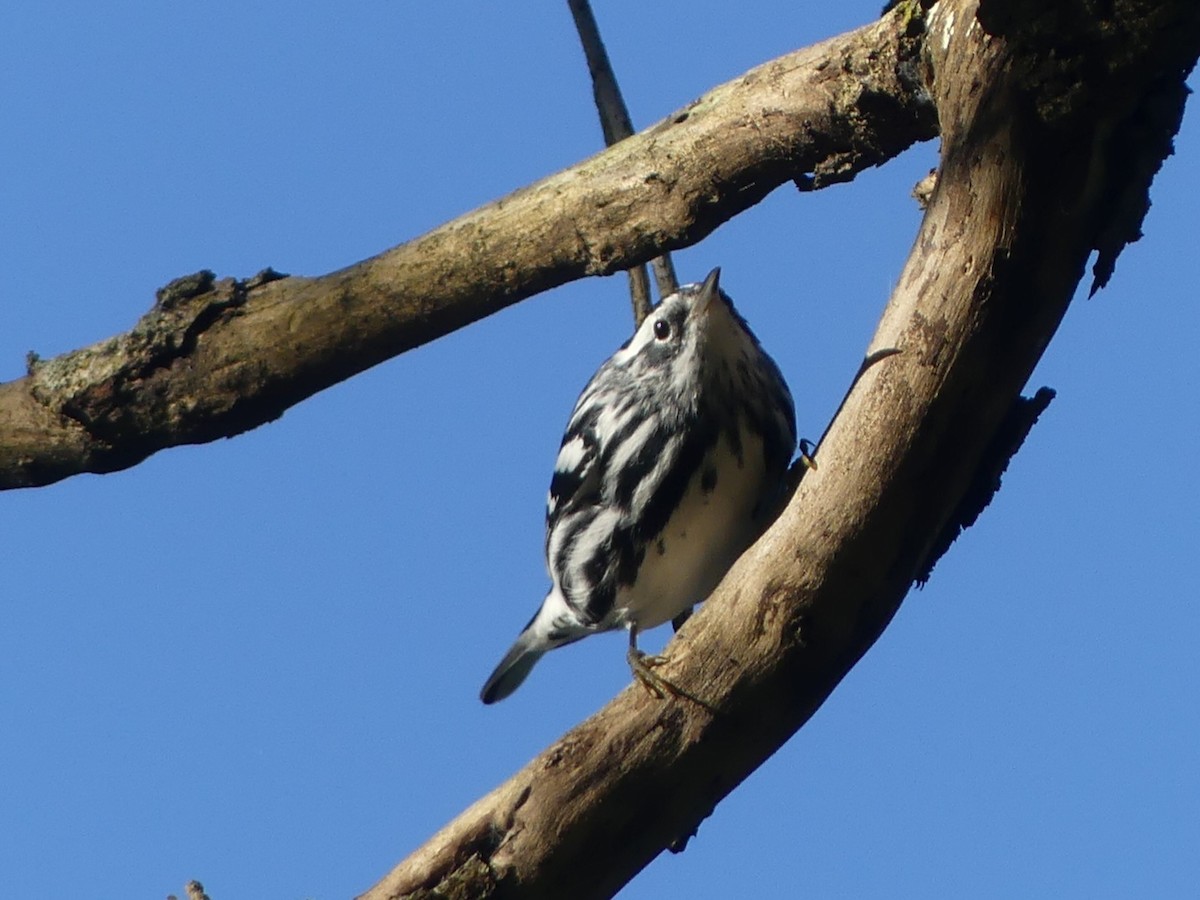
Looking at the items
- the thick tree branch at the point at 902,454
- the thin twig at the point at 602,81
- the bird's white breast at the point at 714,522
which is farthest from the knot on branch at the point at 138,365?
the thick tree branch at the point at 902,454

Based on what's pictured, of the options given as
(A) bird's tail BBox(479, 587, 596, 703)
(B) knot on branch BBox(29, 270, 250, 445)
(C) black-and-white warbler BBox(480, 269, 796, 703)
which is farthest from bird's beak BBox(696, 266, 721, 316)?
(B) knot on branch BBox(29, 270, 250, 445)

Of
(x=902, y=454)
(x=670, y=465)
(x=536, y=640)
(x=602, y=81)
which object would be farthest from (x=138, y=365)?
(x=902, y=454)

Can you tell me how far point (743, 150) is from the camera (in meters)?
3.75

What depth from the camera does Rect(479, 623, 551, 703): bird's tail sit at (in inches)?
211

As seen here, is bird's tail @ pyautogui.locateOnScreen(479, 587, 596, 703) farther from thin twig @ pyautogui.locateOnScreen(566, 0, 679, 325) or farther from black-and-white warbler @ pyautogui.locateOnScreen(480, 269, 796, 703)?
thin twig @ pyautogui.locateOnScreen(566, 0, 679, 325)

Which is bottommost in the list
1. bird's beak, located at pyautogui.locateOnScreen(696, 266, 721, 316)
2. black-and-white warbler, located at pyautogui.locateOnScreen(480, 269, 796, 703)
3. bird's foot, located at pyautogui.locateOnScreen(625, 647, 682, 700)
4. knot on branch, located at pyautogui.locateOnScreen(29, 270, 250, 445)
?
bird's foot, located at pyautogui.locateOnScreen(625, 647, 682, 700)

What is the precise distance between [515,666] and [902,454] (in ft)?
9.27

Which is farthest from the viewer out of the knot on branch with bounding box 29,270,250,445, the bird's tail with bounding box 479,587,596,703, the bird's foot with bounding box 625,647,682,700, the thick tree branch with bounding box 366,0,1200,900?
the bird's tail with bounding box 479,587,596,703

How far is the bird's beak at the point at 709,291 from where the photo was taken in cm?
428

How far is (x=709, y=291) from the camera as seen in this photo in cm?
430

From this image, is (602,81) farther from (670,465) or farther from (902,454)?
(902,454)

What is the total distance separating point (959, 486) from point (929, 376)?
26 centimetres

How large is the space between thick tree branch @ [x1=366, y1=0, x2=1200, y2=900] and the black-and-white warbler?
73cm

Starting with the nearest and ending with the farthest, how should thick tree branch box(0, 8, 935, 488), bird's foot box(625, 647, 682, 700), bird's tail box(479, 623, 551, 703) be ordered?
bird's foot box(625, 647, 682, 700), thick tree branch box(0, 8, 935, 488), bird's tail box(479, 623, 551, 703)
